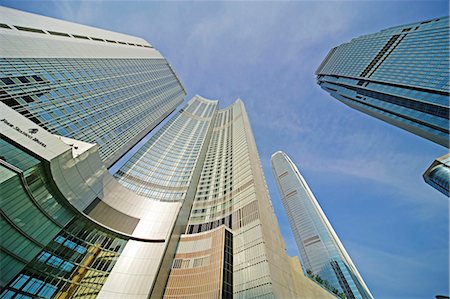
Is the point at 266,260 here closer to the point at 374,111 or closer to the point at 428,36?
the point at 374,111

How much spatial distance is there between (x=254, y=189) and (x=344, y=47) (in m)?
141

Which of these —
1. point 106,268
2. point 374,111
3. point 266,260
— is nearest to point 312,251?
point 374,111

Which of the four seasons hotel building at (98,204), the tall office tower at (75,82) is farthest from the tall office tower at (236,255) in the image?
the tall office tower at (75,82)

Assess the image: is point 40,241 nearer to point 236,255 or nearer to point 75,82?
point 236,255

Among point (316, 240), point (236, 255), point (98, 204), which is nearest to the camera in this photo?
point (236, 255)

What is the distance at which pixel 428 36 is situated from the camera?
262 feet

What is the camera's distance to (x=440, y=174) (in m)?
73.3

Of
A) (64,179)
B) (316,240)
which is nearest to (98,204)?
(64,179)

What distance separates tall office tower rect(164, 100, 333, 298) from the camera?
27.7 m

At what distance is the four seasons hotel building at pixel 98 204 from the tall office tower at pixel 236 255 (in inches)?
9.0

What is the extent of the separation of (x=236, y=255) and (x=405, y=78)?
95.8 metres

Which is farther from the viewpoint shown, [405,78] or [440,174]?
[405,78]

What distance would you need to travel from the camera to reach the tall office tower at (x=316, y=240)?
101 metres

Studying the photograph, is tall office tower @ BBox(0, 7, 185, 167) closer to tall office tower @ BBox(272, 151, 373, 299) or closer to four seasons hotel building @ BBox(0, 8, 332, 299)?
four seasons hotel building @ BBox(0, 8, 332, 299)
